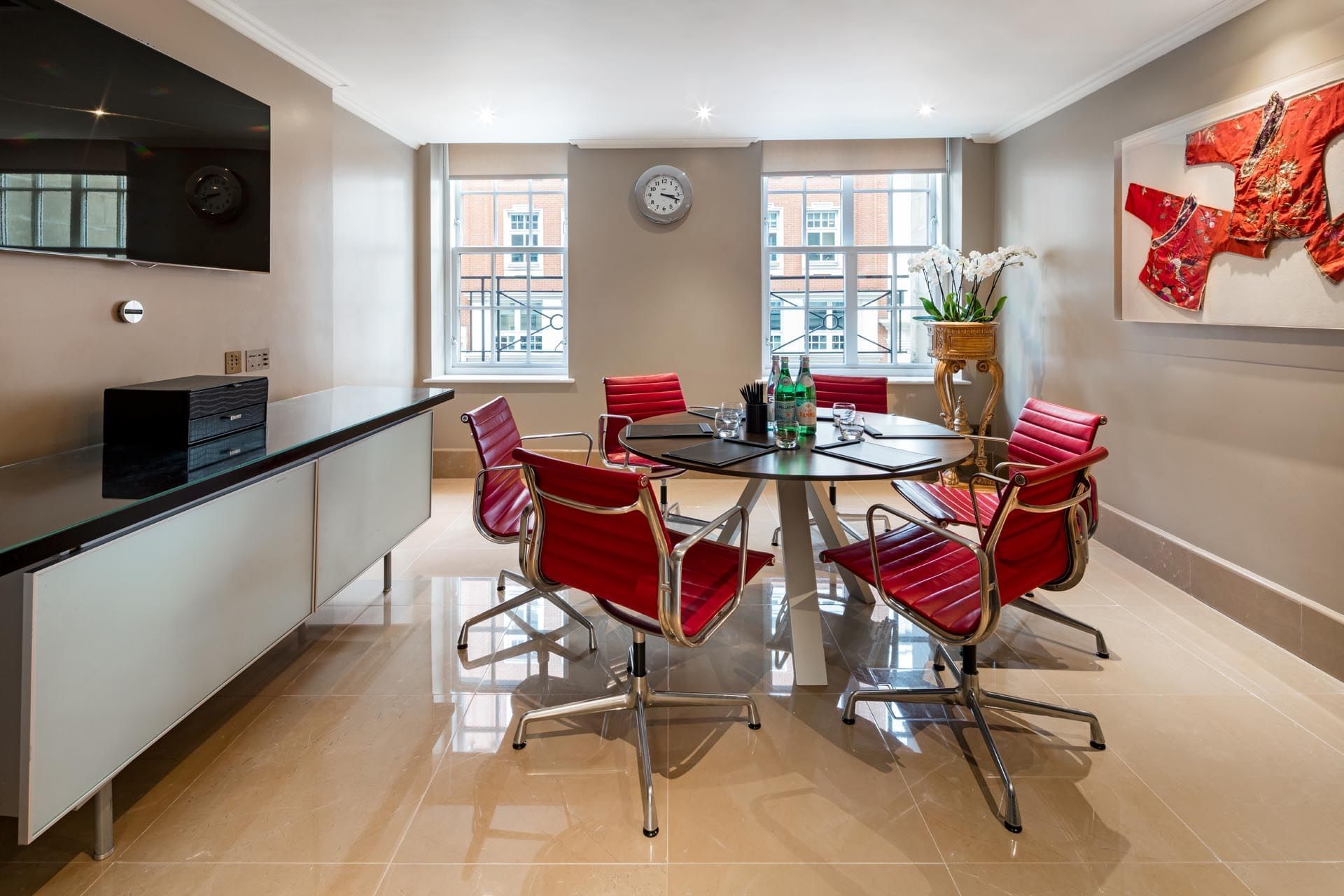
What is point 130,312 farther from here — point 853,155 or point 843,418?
point 853,155

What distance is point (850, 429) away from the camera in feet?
9.50

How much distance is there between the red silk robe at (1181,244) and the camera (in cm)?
327

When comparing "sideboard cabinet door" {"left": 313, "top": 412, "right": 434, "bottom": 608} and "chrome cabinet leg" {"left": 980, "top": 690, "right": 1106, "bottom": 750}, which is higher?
"sideboard cabinet door" {"left": 313, "top": 412, "right": 434, "bottom": 608}

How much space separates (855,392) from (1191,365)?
1603mm

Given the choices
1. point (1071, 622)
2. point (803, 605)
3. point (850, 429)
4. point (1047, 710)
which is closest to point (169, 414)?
point (803, 605)

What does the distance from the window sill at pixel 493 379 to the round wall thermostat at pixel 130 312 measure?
333 cm

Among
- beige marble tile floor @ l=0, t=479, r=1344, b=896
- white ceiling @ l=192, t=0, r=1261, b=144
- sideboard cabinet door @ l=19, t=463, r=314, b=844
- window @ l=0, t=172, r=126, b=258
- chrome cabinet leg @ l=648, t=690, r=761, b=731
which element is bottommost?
beige marble tile floor @ l=0, t=479, r=1344, b=896

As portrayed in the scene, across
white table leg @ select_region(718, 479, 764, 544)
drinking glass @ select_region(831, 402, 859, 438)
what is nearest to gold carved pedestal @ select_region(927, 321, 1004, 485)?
drinking glass @ select_region(831, 402, 859, 438)

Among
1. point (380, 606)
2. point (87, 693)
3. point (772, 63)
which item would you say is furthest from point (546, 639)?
point (772, 63)

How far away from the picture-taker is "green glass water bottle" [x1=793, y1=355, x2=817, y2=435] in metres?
2.85

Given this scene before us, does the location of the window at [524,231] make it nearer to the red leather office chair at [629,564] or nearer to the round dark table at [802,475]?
the round dark table at [802,475]

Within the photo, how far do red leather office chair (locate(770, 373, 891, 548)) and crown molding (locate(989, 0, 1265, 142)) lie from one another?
2.03 meters

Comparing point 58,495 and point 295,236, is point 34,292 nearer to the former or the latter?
point 58,495

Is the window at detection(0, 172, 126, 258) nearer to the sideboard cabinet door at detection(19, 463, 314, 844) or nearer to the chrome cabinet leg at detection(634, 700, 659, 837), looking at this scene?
the sideboard cabinet door at detection(19, 463, 314, 844)
